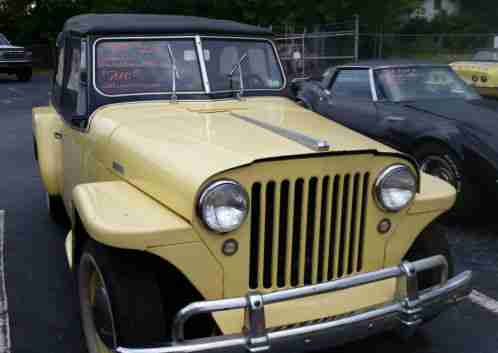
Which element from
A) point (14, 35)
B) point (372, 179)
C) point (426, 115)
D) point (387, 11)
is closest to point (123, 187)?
point (372, 179)

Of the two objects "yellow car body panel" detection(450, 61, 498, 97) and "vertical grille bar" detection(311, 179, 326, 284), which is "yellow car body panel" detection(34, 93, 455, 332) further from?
"yellow car body panel" detection(450, 61, 498, 97)

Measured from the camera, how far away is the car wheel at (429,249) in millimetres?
3238

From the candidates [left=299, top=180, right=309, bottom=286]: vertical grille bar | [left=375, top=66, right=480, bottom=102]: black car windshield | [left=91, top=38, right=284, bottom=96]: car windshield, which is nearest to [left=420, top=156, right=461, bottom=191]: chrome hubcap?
[left=375, top=66, right=480, bottom=102]: black car windshield

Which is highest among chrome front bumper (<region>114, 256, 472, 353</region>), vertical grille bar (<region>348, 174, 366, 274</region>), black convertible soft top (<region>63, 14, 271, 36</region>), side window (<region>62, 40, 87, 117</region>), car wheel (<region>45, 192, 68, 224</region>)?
black convertible soft top (<region>63, 14, 271, 36</region>)

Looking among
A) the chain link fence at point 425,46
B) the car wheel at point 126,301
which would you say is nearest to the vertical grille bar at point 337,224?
the car wheel at point 126,301

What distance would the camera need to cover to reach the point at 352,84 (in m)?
7.40

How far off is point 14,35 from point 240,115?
34123 mm

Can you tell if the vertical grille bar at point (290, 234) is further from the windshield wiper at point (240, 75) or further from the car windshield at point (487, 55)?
the car windshield at point (487, 55)

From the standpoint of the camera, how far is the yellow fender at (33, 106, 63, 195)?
482 cm

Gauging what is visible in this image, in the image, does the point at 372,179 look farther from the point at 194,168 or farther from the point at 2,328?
the point at 2,328

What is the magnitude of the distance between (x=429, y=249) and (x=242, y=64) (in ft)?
6.25

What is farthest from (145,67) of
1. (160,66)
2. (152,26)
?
(152,26)

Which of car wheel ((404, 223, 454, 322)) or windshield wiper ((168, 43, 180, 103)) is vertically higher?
windshield wiper ((168, 43, 180, 103))

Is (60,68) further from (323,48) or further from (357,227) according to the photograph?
(323,48)
